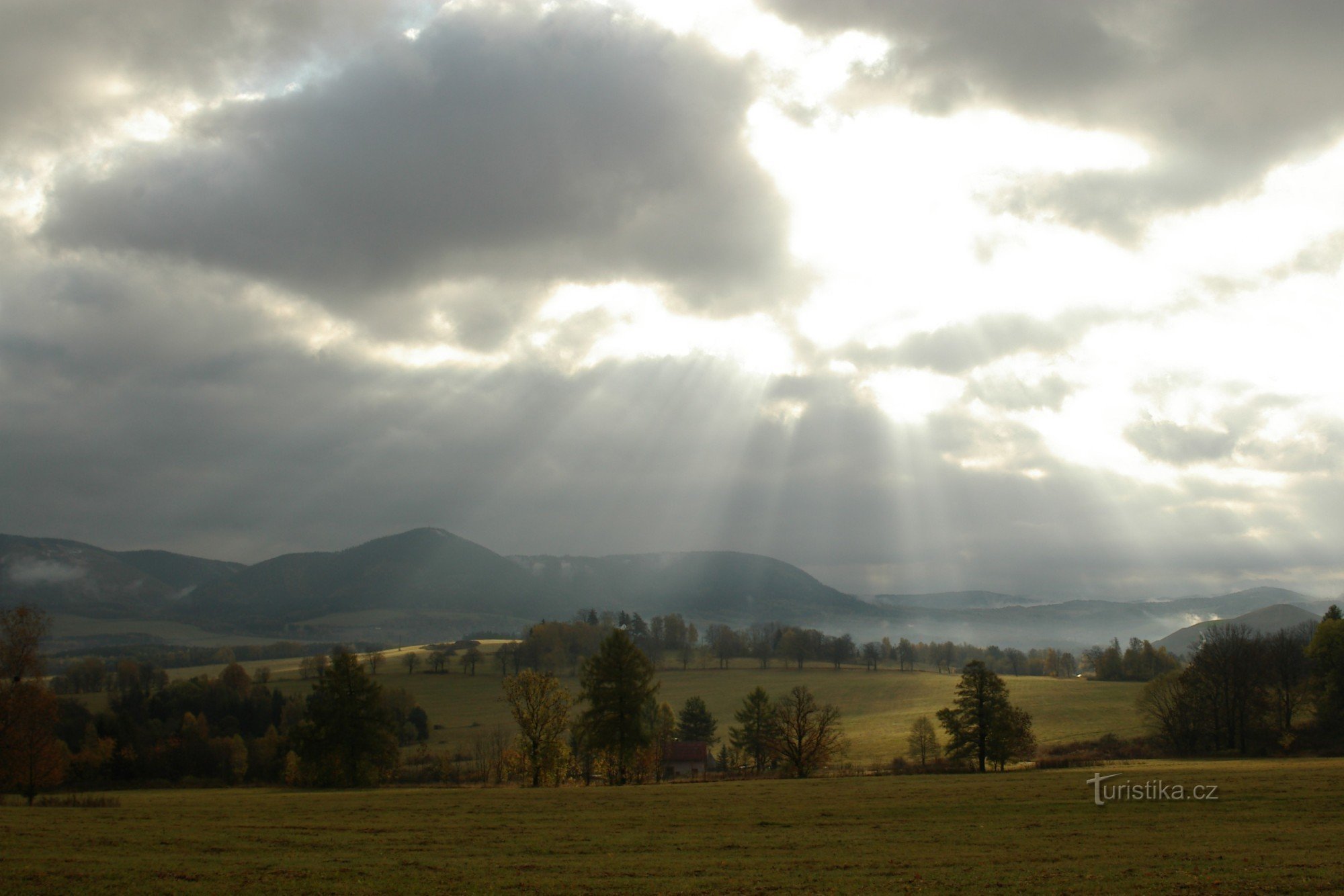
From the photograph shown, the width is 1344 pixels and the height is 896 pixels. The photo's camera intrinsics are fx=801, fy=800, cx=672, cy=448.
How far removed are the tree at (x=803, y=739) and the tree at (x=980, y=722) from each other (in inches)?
399

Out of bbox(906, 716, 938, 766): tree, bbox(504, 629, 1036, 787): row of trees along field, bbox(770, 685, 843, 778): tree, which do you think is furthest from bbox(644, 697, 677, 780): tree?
bbox(906, 716, 938, 766): tree

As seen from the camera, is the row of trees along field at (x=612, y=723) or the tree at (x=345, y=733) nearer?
the row of trees along field at (x=612, y=723)

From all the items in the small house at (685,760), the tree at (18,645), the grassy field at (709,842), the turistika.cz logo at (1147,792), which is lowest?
the small house at (685,760)

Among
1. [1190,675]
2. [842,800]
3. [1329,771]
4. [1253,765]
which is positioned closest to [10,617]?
[842,800]

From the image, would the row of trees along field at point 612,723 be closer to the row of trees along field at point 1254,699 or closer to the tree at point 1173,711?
the tree at point 1173,711

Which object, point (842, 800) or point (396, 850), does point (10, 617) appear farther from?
point (842, 800)

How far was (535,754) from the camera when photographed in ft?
205

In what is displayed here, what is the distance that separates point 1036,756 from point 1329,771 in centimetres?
3614

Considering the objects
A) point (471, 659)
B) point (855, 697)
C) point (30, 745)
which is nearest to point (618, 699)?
point (30, 745)

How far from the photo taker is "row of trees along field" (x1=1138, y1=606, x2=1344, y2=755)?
80.1m

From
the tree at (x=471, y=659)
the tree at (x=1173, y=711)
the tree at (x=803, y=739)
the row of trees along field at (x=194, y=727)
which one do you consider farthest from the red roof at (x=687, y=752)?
the tree at (x=471, y=659)

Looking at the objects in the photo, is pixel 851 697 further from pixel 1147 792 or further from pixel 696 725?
pixel 1147 792

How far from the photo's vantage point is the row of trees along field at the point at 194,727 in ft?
161

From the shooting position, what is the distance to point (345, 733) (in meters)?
65.4
